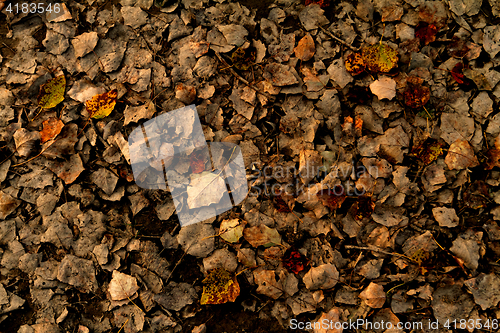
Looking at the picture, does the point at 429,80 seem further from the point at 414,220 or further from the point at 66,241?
the point at 66,241

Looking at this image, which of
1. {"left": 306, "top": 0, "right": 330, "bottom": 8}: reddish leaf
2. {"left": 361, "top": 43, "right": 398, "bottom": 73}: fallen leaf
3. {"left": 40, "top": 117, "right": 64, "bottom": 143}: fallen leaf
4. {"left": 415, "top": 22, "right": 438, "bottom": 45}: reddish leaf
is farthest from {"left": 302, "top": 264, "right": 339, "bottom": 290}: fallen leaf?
{"left": 40, "top": 117, "right": 64, "bottom": 143}: fallen leaf

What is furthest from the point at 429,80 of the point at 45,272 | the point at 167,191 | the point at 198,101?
the point at 45,272

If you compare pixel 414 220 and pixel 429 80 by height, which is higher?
pixel 429 80

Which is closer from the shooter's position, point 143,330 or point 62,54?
point 143,330

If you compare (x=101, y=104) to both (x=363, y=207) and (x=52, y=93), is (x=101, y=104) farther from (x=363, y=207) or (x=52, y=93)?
(x=363, y=207)

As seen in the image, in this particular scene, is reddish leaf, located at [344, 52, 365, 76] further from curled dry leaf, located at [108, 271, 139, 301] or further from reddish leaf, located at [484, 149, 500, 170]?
curled dry leaf, located at [108, 271, 139, 301]

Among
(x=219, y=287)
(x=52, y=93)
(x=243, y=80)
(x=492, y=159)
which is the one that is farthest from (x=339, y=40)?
(x=52, y=93)

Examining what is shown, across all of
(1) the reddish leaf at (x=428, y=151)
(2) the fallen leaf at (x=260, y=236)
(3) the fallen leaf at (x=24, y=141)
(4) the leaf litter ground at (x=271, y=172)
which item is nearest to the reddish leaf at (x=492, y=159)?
(4) the leaf litter ground at (x=271, y=172)
